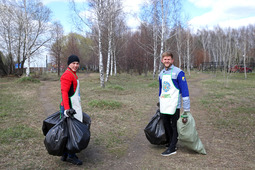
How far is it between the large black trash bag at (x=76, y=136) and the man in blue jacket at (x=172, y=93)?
1.40 meters

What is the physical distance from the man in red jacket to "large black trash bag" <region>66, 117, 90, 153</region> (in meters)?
Result: 0.15

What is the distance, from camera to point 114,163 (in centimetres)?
357

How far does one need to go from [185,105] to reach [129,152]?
142 centimetres

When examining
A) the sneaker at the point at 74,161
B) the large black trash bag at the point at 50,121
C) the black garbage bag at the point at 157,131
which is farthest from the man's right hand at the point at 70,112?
the black garbage bag at the point at 157,131

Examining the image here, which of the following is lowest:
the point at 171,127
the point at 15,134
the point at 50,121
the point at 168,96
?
the point at 15,134

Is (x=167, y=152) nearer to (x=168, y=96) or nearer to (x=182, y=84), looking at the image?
(x=168, y=96)

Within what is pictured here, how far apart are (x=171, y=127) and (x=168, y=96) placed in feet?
2.07

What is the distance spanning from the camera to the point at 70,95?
3.33 meters

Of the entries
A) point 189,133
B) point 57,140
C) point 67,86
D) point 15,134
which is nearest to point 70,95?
point 67,86

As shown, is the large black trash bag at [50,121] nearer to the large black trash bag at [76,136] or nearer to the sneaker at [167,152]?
the large black trash bag at [76,136]

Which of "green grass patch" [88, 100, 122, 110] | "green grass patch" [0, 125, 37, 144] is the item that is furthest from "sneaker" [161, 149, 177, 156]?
"green grass patch" [88, 100, 122, 110]

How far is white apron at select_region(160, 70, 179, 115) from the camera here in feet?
11.8

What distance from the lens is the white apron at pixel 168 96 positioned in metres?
3.60

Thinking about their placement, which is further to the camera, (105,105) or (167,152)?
(105,105)
